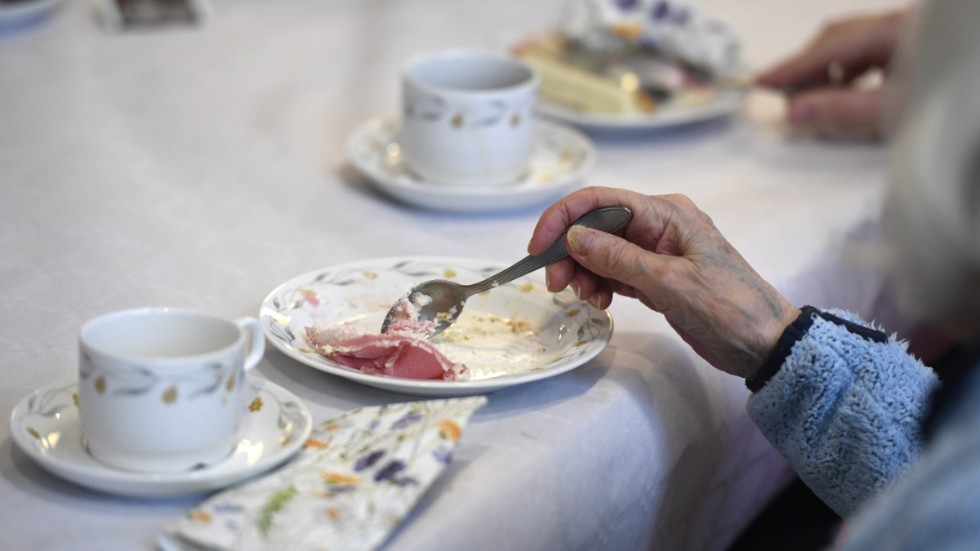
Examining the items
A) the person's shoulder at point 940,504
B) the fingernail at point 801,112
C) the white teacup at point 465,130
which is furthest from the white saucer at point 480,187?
the person's shoulder at point 940,504

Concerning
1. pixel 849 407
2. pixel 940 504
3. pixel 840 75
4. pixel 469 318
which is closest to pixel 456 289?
pixel 469 318

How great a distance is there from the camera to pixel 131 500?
1.89 feet

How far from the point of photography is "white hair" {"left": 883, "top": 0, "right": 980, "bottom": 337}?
541 millimetres

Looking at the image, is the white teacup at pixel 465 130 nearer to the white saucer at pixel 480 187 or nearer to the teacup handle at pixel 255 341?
the white saucer at pixel 480 187

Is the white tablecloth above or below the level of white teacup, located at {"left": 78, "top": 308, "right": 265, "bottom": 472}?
below

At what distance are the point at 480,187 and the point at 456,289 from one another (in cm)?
23

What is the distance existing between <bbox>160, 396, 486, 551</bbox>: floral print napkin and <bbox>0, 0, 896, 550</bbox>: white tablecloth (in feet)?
0.07

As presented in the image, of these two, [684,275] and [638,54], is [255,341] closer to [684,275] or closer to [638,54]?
[684,275]

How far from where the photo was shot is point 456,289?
811 mm

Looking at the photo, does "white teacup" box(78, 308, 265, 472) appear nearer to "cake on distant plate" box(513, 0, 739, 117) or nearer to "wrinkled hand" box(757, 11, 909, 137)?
"cake on distant plate" box(513, 0, 739, 117)

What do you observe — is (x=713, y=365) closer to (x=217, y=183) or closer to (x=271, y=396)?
(x=271, y=396)

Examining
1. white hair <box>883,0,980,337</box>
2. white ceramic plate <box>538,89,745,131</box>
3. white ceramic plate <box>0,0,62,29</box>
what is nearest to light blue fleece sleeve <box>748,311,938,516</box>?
white hair <box>883,0,980,337</box>

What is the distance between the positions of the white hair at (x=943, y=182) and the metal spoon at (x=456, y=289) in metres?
0.23

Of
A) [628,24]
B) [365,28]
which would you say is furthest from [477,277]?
[365,28]
